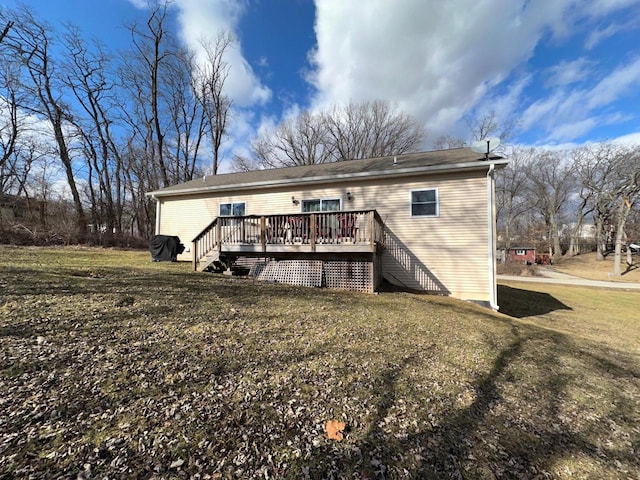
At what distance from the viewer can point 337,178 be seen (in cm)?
1011

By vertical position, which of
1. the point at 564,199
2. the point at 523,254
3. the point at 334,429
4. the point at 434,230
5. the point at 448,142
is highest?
the point at 448,142

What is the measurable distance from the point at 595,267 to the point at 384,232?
31.5m

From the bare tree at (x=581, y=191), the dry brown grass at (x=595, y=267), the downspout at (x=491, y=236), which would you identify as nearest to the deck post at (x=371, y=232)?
the downspout at (x=491, y=236)

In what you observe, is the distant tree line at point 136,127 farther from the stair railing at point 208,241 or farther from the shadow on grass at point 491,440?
the shadow on grass at point 491,440

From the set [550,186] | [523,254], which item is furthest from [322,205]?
[550,186]

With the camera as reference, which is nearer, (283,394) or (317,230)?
(283,394)

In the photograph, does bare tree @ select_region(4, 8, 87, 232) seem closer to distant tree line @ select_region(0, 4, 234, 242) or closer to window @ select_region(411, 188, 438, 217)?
distant tree line @ select_region(0, 4, 234, 242)

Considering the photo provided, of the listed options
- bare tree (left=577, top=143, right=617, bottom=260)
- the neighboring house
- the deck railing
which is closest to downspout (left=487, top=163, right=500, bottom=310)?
the deck railing

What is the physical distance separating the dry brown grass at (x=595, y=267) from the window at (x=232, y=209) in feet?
93.5

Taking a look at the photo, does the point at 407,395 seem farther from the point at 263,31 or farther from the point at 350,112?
the point at 350,112

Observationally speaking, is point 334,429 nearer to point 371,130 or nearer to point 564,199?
point 371,130

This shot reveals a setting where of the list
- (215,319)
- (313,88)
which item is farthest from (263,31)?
(215,319)

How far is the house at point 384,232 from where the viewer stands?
831cm

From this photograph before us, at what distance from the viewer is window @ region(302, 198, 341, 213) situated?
10.4 m
